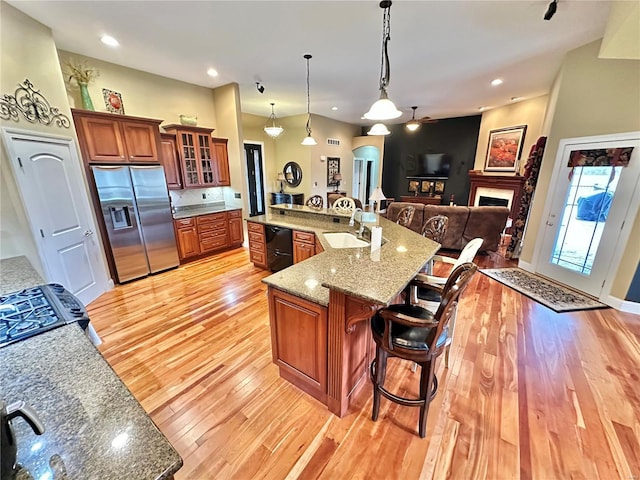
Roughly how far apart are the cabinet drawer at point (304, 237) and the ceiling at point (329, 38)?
2321 millimetres

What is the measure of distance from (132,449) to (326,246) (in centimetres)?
209

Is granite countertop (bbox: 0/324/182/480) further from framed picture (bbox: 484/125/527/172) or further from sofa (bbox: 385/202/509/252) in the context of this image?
framed picture (bbox: 484/125/527/172)

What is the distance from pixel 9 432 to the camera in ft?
1.75

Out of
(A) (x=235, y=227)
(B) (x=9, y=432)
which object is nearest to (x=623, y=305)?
(B) (x=9, y=432)

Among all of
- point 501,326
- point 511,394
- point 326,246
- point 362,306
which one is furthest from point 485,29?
point 511,394

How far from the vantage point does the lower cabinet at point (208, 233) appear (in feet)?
14.3

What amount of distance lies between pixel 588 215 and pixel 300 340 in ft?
13.8

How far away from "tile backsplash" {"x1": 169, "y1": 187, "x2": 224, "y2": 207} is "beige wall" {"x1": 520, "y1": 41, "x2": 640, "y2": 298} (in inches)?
228

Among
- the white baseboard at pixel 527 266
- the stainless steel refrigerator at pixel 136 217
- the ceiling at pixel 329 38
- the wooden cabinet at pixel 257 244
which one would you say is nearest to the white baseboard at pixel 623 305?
the white baseboard at pixel 527 266

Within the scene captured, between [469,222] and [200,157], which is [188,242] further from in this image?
[469,222]

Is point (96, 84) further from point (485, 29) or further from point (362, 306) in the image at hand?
point (485, 29)

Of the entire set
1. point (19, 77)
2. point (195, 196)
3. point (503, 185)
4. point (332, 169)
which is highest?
point (19, 77)

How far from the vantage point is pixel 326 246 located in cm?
260

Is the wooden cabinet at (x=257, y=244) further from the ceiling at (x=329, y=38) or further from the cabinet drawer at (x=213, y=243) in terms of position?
the ceiling at (x=329, y=38)
